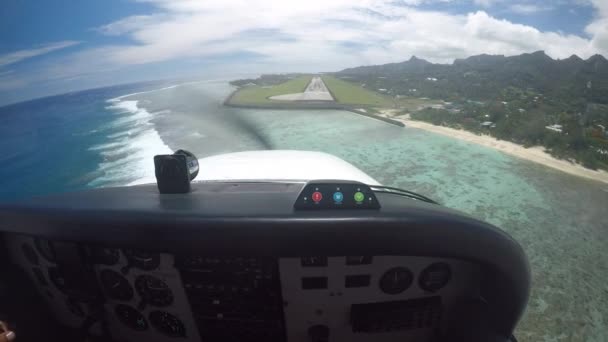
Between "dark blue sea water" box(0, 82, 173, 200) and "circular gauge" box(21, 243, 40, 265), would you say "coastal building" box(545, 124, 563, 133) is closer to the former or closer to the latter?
"circular gauge" box(21, 243, 40, 265)

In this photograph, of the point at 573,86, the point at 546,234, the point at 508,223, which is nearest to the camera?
the point at 546,234

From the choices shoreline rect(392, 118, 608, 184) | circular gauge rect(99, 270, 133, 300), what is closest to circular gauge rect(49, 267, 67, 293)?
circular gauge rect(99, 270, 133, 300)

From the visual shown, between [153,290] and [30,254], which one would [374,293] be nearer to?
[153,290]

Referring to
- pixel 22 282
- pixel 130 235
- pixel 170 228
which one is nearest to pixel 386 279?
pixel 170 228

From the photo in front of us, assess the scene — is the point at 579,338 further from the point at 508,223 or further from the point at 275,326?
the point at 275,326

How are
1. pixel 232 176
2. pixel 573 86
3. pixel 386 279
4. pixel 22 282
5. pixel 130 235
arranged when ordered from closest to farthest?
pixel 130 235 < pixel 386 279 < pixel 22 282 < pixel 232 176 < pixel 573 86

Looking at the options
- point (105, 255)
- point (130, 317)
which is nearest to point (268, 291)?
point (105, 255)
